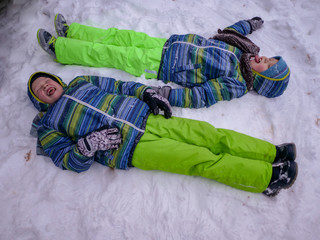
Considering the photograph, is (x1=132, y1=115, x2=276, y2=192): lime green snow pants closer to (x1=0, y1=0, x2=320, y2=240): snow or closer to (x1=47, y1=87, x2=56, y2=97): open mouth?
(x1=0, y1=0, x2=320, y2=240): snow

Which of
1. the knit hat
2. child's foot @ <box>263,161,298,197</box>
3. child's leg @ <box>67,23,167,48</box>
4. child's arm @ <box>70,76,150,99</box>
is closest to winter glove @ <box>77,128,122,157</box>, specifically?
child's arm @ <box>70,76,150,99</box>

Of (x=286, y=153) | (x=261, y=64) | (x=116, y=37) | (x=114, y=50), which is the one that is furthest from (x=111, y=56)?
(x=286, y=153)

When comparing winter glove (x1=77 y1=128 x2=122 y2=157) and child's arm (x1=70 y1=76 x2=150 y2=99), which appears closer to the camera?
winter glove (x1=77 y1=128 x2=122 y2=157)

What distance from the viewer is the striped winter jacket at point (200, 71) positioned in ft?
5.53

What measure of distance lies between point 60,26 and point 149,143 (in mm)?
1491

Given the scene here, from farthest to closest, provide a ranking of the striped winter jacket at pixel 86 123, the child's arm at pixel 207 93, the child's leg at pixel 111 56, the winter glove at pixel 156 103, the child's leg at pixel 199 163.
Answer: the child's leg at pixel 111 56
the child's arm at pixel 207 93
the winter glove at pixel 156 103
the striped winter jacket at pixel 86 123
the child's leg at pixel 199 163

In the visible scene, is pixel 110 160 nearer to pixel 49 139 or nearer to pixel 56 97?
pixel 49 139

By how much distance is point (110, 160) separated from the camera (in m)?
1.49

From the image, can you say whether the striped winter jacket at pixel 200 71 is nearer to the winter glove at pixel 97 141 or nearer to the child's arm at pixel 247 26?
the child's arm at pixel 247 26

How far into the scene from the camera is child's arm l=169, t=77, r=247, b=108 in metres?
1.67

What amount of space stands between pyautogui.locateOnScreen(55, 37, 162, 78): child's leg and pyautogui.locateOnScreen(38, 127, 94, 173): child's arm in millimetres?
749

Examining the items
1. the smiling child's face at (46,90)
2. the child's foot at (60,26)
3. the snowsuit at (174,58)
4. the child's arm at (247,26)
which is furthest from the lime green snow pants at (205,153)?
the child's foot at (60,26)

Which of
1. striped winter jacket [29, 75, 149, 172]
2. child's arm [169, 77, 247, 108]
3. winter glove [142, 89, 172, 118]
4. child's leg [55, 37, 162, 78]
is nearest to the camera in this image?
striped winter jacket [29, 75, 149, 172]

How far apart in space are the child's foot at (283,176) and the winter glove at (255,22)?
4.42 feet
